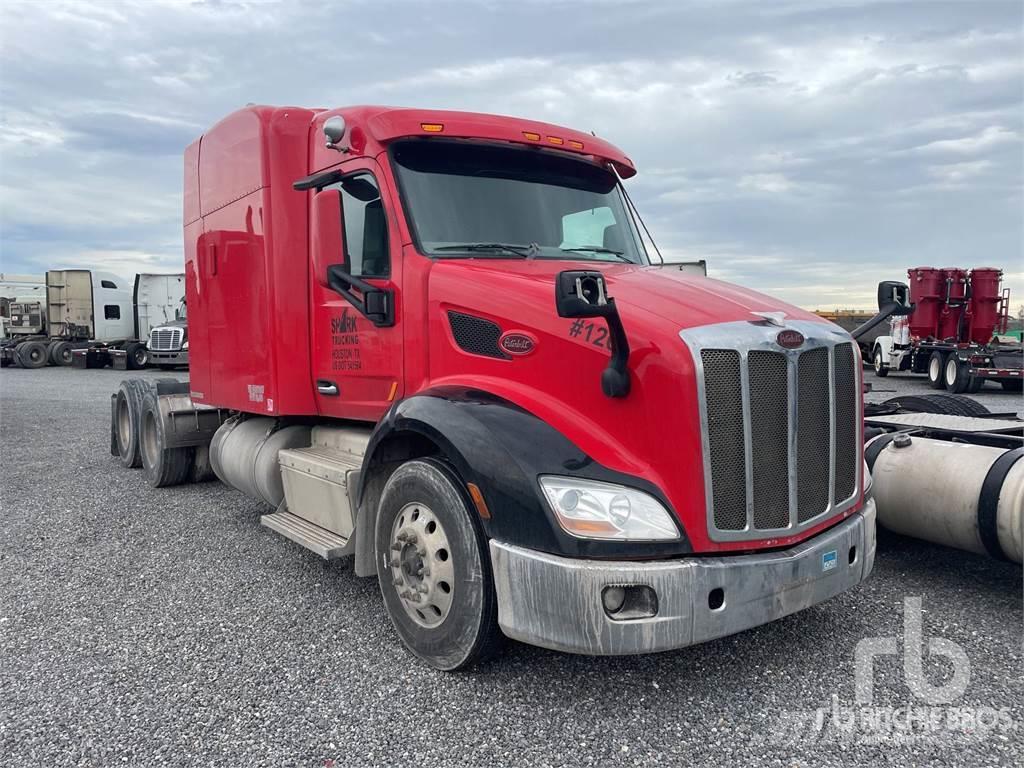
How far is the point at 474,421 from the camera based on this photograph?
3.53 meters

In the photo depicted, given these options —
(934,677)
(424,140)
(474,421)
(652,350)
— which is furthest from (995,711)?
(424,140)

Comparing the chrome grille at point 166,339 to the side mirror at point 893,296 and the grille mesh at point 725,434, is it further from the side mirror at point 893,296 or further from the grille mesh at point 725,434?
the grille mesh at point 725,434

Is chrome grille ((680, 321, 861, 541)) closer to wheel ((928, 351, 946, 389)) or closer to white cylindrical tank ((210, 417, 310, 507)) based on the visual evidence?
white cylindrical tank ((210, 417, 310, 507))

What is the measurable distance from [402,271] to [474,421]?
1.22 metres

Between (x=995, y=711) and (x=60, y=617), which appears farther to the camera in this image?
(x=60, y=617)

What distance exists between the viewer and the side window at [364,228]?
178 inches

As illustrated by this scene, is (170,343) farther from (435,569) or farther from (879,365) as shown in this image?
(435,569)

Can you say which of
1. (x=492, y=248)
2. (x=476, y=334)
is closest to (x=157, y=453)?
(x=492, y=248)

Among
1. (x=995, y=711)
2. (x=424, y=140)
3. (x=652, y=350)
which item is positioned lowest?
(x=995, y=711)

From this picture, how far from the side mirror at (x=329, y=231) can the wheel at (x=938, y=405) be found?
4.98 metres

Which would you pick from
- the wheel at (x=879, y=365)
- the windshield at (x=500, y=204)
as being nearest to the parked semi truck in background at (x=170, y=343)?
the wheel at (x=879, y=365)

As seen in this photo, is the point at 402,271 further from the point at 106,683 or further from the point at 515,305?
the point at 106,683

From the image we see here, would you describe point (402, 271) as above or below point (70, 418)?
above

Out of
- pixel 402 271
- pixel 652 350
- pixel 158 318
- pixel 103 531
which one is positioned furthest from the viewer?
pixel 158 318
